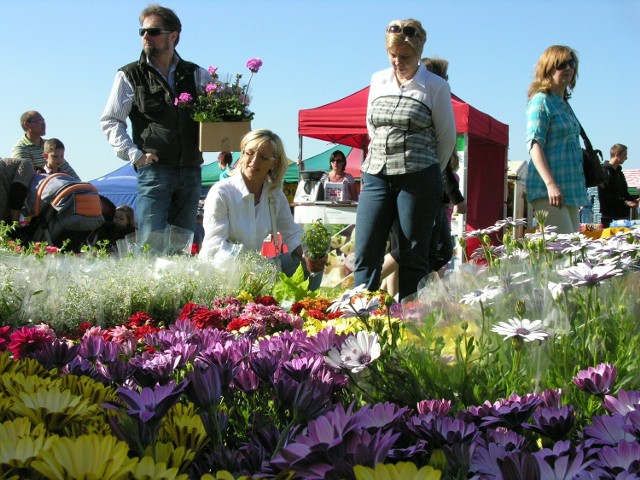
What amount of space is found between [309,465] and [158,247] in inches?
128

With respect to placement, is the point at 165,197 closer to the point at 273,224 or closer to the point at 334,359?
the point at 273,224

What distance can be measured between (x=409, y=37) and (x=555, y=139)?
0.98 meters

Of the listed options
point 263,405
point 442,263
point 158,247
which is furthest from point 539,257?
point 442,263

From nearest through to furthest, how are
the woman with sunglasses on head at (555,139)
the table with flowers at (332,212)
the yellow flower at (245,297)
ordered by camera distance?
the yellow flower at (245,297)
the woman with sunglasses on head at (555,139)
the table with flowers at (332,212)

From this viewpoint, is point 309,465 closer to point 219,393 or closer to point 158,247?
point 219,393

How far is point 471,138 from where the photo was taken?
9.49 metres

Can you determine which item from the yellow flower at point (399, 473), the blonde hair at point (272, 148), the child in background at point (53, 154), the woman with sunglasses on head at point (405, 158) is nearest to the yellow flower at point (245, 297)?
the woman with sunglasses on head at point (405, 158)

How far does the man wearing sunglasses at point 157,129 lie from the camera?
4383 millimetres

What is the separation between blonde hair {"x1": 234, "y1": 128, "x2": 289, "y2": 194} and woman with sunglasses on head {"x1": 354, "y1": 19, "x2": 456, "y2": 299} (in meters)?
0.62

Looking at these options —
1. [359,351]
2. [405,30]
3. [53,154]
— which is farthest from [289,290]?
[53,154]

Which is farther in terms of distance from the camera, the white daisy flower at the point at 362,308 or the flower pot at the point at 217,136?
the flower pot at the point at 217,136

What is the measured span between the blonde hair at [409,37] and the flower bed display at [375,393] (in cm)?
173

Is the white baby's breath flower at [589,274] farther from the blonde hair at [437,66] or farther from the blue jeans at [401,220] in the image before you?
the blonde hair at [437,66]

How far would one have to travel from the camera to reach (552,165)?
166 inches
